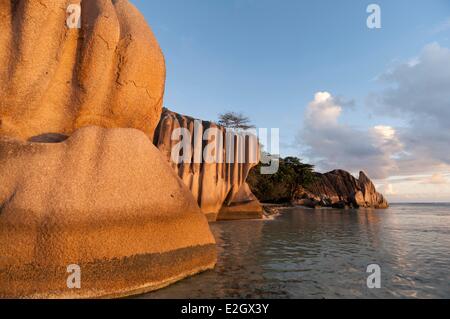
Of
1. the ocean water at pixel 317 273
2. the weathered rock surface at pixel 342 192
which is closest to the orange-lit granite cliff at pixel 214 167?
the ocean water at pixel 317 273

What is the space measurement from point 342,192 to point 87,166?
204 feet

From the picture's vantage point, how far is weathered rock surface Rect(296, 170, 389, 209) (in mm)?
55037

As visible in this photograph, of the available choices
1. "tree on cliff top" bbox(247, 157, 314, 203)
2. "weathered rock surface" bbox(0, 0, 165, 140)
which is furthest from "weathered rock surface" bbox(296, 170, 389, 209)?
"weathered rock surface" bbox(0, 0, 165, 140)

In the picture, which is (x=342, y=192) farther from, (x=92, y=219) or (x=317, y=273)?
(x=92, y=219)

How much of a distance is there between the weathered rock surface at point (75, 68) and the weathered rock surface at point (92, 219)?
2.99 feet

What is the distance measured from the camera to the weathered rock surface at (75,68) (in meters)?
5.38

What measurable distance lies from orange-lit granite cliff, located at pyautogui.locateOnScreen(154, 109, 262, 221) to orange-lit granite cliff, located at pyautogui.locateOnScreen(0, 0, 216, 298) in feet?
36.8

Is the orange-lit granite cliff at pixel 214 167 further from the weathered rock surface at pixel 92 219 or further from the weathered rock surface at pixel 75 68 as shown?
the weathered rock surface at pixel 92 219

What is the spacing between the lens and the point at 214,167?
66.3 ft

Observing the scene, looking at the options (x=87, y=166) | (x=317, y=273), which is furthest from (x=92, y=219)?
(x=317, y=273)

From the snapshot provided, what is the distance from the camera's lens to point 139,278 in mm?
4602

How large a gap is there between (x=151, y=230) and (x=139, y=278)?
776mm

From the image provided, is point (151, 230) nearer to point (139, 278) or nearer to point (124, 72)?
point (139, 278)
